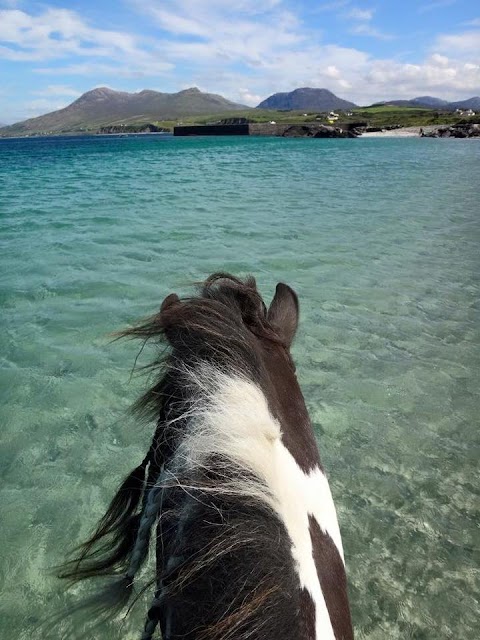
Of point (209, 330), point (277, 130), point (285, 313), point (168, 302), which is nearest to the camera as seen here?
point (209, 330)

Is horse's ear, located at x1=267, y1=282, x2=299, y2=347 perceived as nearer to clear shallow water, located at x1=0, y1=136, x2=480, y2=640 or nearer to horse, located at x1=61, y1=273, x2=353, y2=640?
clear shallow water, located at x1=0, y1=136, x2=480, y2=640

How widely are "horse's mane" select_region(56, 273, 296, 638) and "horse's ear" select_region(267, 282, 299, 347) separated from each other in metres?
0.36

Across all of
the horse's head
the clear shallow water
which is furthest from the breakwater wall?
the horse's head

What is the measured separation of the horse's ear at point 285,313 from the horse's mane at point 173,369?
→ 0.36 meters

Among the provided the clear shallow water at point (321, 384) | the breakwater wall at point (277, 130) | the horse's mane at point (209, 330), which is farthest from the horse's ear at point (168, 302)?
the breakwater wall at point (277, 130)

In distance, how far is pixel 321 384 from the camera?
15.0 ft

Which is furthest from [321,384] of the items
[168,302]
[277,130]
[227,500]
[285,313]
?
[277,130]

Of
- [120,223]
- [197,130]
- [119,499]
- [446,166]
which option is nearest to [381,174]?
[446,166]

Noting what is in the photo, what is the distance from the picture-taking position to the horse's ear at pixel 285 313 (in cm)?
205

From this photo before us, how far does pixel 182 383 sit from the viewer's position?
1.26 meters

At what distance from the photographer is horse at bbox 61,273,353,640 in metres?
0.97

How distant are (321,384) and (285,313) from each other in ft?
8.52

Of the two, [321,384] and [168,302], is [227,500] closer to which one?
[168,302]

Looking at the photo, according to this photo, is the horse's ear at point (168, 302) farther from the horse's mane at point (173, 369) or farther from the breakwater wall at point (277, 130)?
the breakwater wall at point (277, 130)
